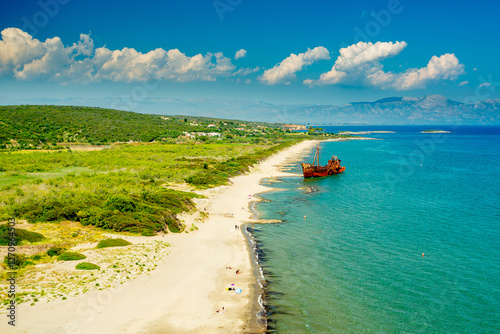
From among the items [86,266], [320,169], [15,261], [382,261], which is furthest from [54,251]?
[320,169]

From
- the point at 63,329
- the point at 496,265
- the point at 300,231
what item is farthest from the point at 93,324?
the point at 496,265

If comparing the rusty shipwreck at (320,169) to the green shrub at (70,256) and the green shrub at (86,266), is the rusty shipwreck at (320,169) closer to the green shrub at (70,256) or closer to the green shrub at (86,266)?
the green shrub at (70,256)

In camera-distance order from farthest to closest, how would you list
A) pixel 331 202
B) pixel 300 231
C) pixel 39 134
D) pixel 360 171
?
pixel 39 134 → pixel 360 171 → pixel 331 202 → pixel 300 231

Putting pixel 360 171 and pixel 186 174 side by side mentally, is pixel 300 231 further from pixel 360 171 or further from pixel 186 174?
pixel 360 171

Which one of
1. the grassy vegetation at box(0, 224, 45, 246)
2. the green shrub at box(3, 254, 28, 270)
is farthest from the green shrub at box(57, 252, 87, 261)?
the grassy vegetation at box(0, 224, 45, 246)

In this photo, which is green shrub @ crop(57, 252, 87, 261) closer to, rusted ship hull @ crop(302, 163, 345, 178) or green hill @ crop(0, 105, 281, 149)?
rusted ship hull @ crop(302, 163, 345, 178)

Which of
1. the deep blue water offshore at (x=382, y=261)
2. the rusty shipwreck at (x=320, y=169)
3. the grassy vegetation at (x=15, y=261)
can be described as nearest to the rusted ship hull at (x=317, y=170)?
the rusty shipwreck at (x=320, y=169)

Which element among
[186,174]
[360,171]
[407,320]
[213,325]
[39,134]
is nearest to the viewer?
[213,325]
